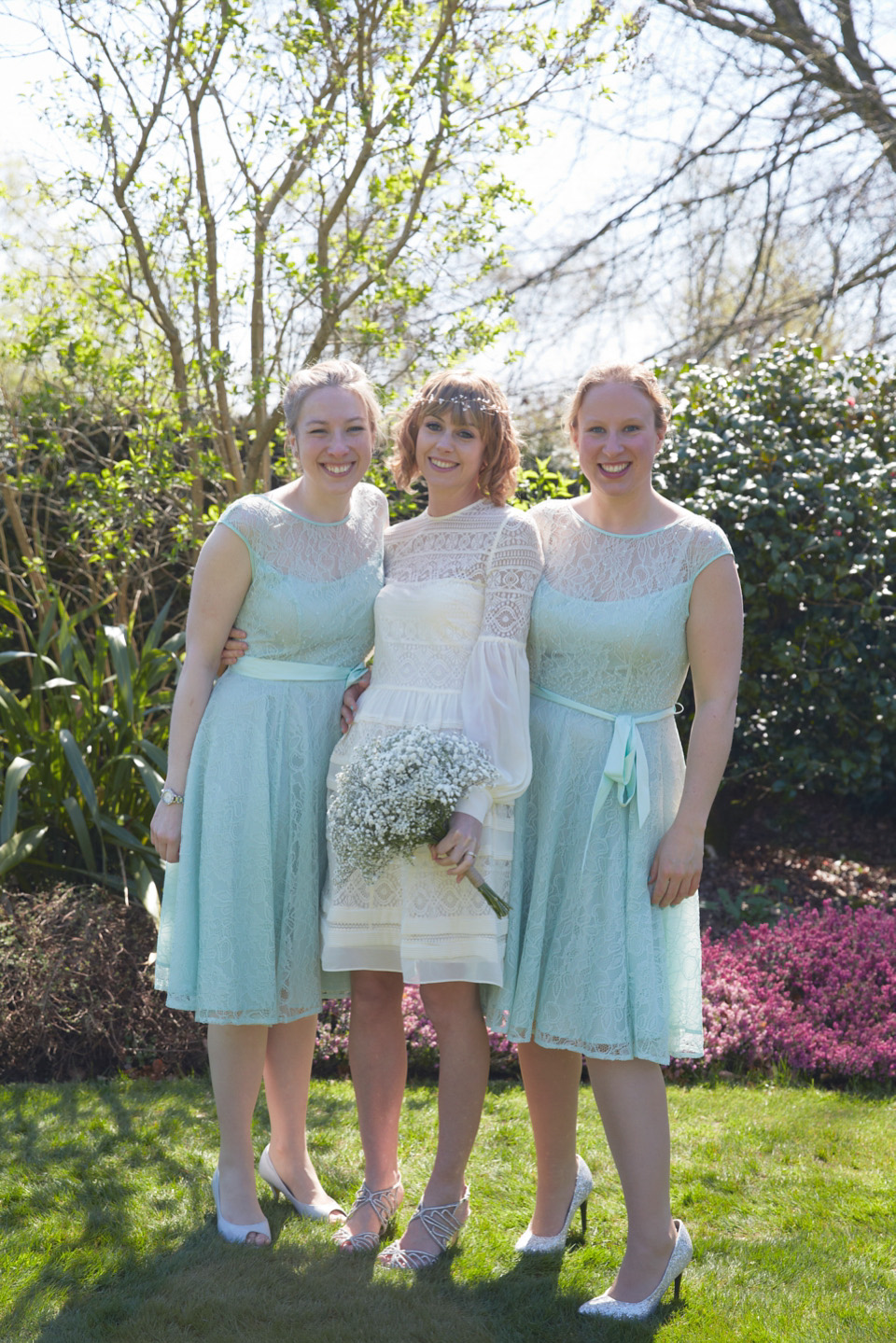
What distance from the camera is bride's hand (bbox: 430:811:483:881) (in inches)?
98.0

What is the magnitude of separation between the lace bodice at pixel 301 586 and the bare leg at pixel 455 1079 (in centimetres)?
88

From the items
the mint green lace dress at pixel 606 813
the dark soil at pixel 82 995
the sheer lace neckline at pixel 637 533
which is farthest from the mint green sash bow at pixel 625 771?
the dark soil at pixel 82 995

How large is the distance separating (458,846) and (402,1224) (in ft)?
3.72

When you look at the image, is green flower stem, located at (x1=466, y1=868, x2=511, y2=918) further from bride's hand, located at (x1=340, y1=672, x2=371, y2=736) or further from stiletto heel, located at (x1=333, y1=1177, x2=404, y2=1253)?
stiletto heel, located at (x1=333, y1=1177, x2=404, y2=1253)

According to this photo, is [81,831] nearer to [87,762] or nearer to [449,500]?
[87,762]

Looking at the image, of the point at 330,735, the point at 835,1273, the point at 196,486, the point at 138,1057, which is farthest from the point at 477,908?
the point at 196,486

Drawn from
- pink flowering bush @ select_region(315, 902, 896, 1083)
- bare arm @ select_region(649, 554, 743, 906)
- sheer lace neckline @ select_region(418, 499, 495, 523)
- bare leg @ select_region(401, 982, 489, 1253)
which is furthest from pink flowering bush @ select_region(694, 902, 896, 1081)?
sheer lace neckline @ select_region(418, 499, 495, 523)

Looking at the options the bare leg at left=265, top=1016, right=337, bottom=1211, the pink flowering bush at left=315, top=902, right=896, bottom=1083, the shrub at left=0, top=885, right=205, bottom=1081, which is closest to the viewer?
the bare leg at left=265, top=1016, right=337, bottom=1211

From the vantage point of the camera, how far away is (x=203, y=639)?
2811mm

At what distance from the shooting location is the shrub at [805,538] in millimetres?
5273

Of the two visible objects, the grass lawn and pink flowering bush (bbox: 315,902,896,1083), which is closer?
the grass lawn

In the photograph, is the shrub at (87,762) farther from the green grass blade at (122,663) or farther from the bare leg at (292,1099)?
the bare leg at (292,1099)

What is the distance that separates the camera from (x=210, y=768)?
2.77 meters

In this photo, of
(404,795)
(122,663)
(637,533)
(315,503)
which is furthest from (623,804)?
(122,663)
